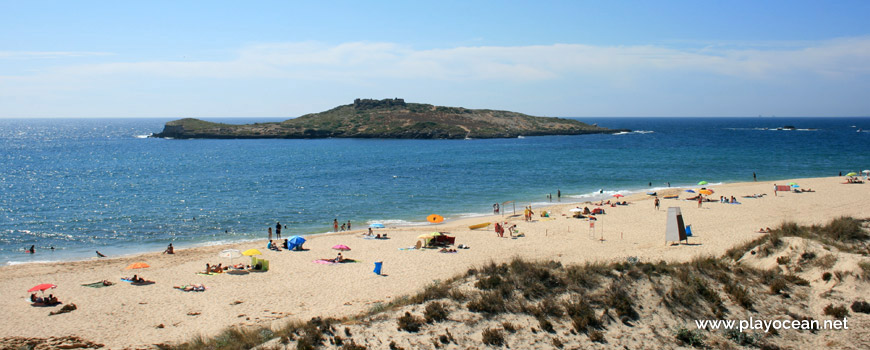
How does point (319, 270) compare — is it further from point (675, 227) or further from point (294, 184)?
point (294, 184)

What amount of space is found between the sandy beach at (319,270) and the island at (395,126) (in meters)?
97.0

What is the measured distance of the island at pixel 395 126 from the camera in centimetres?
13125

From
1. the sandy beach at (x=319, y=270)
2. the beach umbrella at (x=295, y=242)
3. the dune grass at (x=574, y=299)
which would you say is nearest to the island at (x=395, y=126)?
the sandy beach at (x=319, y=270)

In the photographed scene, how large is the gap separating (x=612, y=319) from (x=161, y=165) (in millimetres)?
70771

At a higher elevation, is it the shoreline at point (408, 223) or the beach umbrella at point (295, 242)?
the beach umbrella at point (295, 242)

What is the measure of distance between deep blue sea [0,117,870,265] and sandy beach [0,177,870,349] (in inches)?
211

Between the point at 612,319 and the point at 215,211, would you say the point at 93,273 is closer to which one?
the point at 215,211

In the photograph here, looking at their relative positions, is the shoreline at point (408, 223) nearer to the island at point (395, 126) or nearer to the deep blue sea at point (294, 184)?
the deep blue sea at point (294, 184)

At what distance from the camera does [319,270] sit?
73.2ft

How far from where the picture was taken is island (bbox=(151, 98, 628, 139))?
131m

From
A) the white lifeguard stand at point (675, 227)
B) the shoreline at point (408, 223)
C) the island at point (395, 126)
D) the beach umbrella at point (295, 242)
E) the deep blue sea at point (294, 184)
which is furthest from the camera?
the island at point (395, 126)

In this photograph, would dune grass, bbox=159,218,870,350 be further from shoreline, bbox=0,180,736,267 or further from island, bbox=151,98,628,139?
island, bbox=151,98,628,139

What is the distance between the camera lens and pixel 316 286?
64.9 feet

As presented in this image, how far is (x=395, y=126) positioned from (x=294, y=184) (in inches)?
3334
